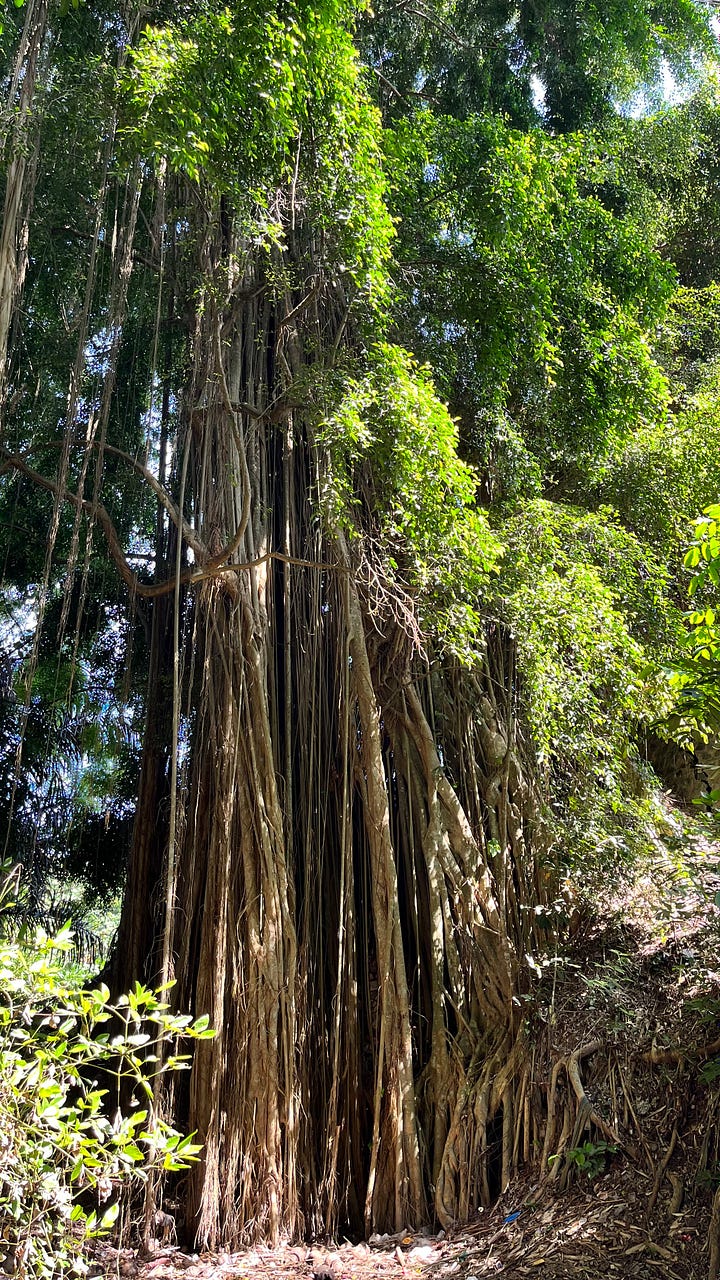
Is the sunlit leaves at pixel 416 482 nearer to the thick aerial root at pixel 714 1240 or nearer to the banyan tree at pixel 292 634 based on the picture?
the banyan tree at pixel 292 634

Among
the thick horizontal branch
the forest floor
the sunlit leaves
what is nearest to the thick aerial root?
the forest floor

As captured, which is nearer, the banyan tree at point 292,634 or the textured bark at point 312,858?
the banyan tree at point 292,634

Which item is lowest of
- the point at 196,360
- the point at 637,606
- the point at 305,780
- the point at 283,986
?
the point at 283,986

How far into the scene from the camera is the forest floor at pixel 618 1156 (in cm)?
302

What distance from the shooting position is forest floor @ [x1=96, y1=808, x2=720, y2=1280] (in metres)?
3.02

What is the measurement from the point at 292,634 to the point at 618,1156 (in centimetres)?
284

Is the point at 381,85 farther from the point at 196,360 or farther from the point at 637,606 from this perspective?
the point at 637,606

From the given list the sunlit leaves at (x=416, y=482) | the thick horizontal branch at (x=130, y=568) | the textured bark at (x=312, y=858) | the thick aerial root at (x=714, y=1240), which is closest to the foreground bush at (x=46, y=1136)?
the thick aerial root at (x=714, y=1240)

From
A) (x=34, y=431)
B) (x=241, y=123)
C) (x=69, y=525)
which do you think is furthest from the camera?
(x=69, y=525)

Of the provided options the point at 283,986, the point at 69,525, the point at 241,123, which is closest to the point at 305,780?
the point at 283,986

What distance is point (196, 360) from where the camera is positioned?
4418 mm

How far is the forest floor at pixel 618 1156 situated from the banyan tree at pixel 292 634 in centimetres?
22

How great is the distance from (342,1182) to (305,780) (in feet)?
5.93

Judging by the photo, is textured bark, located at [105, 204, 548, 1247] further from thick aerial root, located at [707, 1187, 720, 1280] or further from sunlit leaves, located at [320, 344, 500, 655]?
thick aerial root, located at [707, 1187, 720, 1280]
